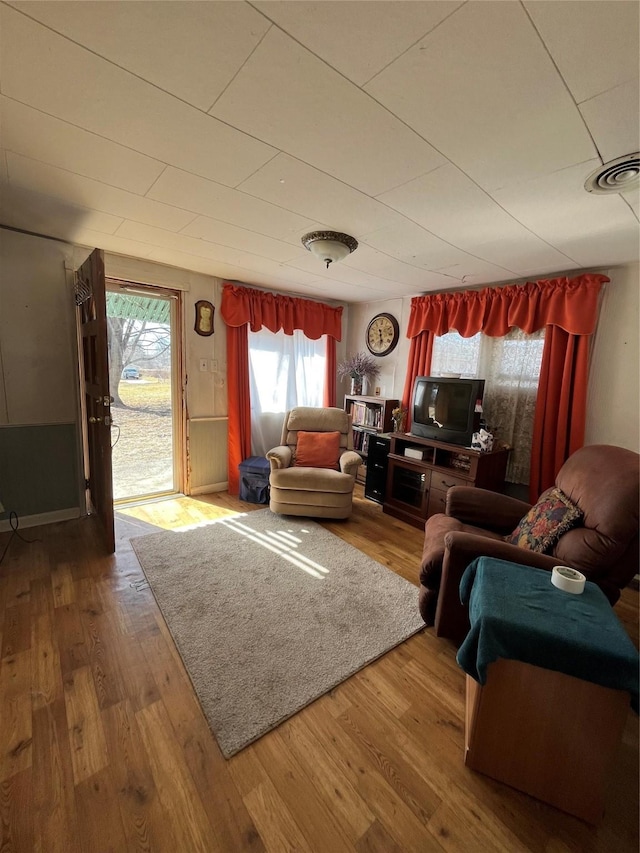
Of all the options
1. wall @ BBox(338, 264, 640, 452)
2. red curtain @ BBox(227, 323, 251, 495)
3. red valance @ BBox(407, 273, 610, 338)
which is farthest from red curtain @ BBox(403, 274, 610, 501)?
red curtain @ BBox(227, 323, 251, 495)

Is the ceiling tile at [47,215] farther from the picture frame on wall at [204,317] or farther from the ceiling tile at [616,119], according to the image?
the ceiling tile at [616,119]

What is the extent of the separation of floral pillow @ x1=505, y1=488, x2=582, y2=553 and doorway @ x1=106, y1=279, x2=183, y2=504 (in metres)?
3.20

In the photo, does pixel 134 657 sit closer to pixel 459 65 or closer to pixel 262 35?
pixel 262 35

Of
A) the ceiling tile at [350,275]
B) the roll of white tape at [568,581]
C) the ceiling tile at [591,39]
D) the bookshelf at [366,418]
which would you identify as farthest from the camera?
the bookshelf at [366,418]

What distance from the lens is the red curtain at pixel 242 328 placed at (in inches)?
142

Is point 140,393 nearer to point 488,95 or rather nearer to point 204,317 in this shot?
point 204,317

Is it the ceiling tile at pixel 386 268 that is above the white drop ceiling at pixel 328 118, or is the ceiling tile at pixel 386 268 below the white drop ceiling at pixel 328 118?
above

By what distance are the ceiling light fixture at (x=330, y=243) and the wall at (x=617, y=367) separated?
1.98m

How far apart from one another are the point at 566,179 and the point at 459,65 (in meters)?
0.84

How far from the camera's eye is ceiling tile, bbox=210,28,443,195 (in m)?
1.01

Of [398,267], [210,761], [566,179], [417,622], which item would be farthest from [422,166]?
[210,761]

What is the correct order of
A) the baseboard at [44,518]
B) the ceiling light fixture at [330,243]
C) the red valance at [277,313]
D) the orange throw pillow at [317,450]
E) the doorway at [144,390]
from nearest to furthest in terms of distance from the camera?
the ceiling light fixture at [330,243] < the baseboard at [44,518] < the doorway at [144,390] < the orange throw pillow at [317,450] < the red valance at [277,313]

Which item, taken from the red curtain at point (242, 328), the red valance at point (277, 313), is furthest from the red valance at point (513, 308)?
the red curtain at point (242, 328)

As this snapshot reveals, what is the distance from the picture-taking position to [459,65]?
97 cm
